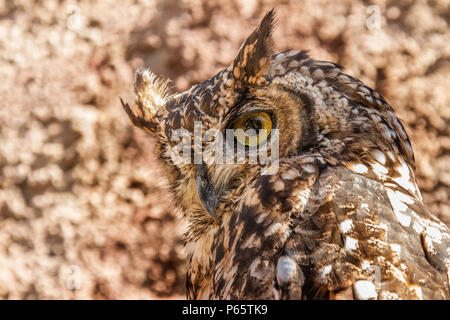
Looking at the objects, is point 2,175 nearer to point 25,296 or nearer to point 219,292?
point 25,296

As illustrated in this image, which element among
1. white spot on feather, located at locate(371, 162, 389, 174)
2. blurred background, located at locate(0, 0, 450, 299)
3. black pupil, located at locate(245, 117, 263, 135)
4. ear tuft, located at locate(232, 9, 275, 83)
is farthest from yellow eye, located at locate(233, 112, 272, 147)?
blurred background, located at locate(0, 0, 450, 299)

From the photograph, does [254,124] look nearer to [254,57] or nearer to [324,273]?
[254,57]

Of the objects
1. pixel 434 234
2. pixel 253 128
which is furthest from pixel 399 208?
pixel 253 128

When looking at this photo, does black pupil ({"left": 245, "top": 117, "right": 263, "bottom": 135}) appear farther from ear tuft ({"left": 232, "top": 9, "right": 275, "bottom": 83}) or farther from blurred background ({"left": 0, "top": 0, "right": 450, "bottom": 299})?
blurred background ({"left": 0, "top": 0, "right": 450, "bottom": 299})

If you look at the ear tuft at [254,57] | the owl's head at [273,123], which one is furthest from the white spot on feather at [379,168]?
the ear tuft at [254,57]

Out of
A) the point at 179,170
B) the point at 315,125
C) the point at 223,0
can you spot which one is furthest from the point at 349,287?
the point at 223,0

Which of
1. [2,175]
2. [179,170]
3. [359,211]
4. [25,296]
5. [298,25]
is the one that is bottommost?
[25,296]
